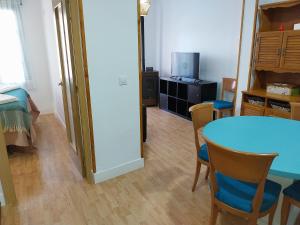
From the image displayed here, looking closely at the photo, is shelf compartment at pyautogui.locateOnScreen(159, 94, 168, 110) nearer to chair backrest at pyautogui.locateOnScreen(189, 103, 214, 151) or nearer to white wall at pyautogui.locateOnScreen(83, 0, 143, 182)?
white wall at pyautogui.locateOnScreen(83, 0, 143, 182)

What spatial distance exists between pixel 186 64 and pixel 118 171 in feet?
9.67

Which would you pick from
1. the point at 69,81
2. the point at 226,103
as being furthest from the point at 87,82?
the point at 226,103

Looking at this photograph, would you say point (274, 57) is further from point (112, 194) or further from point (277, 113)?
point (112, 194)

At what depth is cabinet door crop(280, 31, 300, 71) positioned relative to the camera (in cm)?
280

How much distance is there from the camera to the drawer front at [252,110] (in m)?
3.22

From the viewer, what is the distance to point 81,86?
7.24ft

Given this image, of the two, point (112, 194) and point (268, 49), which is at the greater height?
point (268, 49)

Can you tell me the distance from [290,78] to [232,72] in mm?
1060

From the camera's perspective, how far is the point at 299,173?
1217 millimetres

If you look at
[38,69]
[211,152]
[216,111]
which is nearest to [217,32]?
[216,111]

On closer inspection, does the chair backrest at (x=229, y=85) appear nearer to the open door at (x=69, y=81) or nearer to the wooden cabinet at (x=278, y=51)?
the wooden cabinet at (x=278, y=51)

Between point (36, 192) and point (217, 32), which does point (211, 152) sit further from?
point (217, 32)

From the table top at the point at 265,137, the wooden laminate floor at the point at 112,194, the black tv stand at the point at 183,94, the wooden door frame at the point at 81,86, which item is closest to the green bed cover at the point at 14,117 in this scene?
the wooden laminate floor at the point at 112,194

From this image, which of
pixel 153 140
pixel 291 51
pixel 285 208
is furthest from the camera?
pixel 153 140
